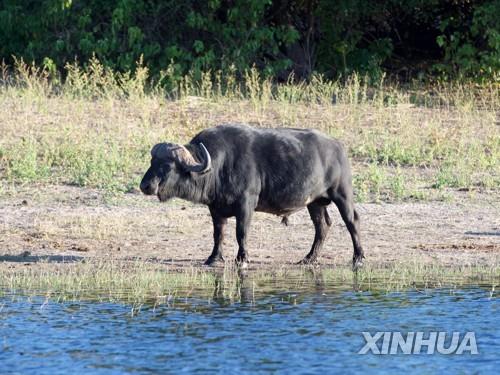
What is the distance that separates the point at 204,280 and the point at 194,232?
220 centimetres

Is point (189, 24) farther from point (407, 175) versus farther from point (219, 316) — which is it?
point (219, 316)

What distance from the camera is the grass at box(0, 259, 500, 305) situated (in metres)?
10.9

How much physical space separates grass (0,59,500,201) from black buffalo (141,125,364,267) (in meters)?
2.74

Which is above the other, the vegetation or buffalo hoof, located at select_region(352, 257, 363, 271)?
the vegetation

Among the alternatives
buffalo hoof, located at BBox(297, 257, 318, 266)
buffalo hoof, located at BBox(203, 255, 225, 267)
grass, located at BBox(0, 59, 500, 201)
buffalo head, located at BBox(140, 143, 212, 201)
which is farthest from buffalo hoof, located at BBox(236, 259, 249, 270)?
grass, located at BBox(0, 59, 500, 201)

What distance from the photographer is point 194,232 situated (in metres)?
13.7

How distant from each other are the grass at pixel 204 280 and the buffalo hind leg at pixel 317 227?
11.5 inches

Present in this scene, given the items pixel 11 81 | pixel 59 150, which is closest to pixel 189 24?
pixel 11 81

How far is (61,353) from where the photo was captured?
29.0ft

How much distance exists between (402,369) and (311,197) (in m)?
3.93

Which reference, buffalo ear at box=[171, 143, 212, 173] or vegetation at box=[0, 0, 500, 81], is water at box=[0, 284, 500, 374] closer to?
buffalo ear at box=[171, 143, 212, 173]

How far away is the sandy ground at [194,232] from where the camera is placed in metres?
12.7

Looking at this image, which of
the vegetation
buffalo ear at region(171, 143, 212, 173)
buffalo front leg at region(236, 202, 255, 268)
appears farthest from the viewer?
the vegetation

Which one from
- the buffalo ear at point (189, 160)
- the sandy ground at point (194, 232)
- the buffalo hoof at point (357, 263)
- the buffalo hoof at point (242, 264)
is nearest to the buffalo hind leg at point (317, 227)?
the sandy ground at point (194, 232)
